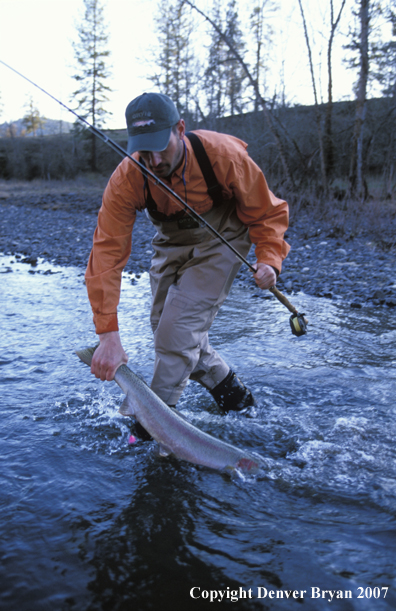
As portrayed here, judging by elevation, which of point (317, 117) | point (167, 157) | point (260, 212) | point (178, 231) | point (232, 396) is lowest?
point (232, 396)

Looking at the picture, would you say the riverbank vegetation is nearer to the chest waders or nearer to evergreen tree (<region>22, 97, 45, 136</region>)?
the chest waders

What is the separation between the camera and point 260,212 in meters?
3.26

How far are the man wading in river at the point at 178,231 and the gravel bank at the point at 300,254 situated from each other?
424 centimetres

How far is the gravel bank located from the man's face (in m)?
4.80

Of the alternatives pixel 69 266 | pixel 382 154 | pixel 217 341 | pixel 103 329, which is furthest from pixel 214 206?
pixel 382 154

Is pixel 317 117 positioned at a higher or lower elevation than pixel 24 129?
lower

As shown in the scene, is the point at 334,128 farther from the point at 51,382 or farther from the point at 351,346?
the point at 51,382

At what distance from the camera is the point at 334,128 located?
80.8ft

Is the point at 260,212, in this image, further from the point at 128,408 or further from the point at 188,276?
the point at 128,408

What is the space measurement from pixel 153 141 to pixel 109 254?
0.74 metres

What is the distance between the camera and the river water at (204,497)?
2.23 meters

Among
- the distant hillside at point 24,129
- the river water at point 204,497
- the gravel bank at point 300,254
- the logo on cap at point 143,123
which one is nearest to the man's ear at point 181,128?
the logo on cap at point 143,123

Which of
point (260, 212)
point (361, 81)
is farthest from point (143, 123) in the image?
point (361, 81)

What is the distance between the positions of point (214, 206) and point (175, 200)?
369 mm
